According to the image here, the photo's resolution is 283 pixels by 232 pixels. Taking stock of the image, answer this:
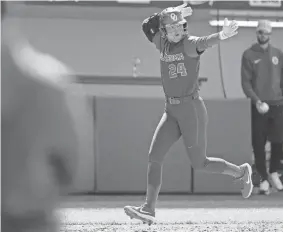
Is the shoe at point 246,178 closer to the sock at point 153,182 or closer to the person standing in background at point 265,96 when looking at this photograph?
the sock at point 153,182

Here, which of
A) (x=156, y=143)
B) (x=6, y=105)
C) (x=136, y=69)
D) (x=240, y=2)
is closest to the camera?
(x=6, y=105)

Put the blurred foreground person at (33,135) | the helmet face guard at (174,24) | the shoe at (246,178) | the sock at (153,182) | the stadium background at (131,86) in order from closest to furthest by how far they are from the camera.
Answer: the blurred foreground person at (33,135)
the helmet face guard at (174,24)
the sock at (153,182)
the shoe at (246,178)
the stadium background at (131,86)

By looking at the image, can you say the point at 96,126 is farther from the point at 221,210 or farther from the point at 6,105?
the point at 6,105

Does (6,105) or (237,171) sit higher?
(6,105)

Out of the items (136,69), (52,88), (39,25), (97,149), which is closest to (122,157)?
(97,149)

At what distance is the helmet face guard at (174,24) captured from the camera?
191cm

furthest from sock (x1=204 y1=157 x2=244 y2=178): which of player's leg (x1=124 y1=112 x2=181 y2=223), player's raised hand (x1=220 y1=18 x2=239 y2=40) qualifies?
player's raised hand (x1=220 y1=18 x2=239 y2=40)

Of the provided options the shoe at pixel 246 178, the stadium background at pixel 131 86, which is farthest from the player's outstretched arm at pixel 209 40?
the stadium background at pixel 131 86

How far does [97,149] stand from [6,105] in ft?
9.08

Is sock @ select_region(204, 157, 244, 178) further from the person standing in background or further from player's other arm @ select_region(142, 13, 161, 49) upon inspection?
the person standing in background

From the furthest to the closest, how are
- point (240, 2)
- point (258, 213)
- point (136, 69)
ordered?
point (136, 69) → point (240, 2) → point (258, 213)

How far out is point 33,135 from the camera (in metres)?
0.24

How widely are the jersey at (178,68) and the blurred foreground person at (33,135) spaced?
1672 mm

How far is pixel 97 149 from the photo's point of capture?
2.99m
